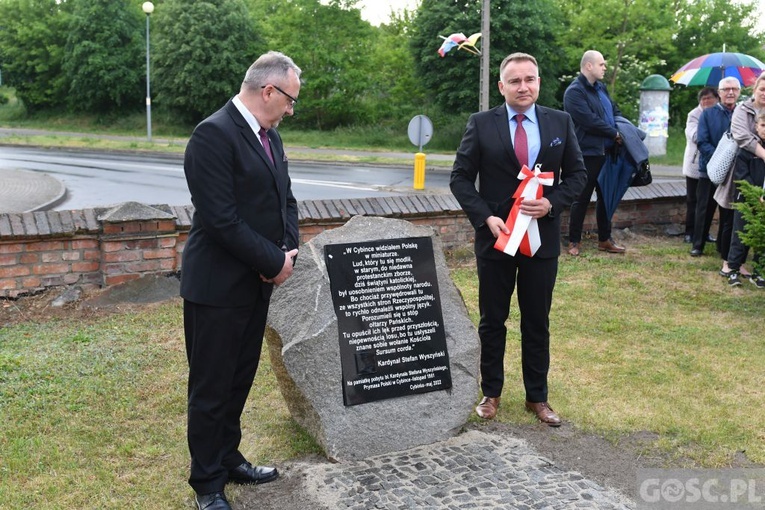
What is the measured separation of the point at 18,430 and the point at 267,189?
6.67 ft

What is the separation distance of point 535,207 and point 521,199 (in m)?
0.10

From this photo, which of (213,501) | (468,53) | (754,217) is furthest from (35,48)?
(213,501)

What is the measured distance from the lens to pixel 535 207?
432 centimetres

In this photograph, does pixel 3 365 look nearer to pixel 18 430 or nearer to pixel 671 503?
pixel 18 430

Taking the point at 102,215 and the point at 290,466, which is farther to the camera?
the point at 102,215

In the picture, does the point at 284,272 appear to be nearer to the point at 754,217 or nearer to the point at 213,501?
the point at 213,501

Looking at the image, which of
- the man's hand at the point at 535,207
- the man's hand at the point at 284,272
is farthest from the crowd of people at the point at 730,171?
the man's hand at the point at 284,272

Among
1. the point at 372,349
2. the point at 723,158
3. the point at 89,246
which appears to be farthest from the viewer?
the point at 723,158

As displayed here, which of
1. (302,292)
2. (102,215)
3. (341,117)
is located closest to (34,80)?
(341,117)

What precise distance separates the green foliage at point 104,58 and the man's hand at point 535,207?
37591mm

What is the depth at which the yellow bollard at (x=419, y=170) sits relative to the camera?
53.1 ft

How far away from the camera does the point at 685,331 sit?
6207mm

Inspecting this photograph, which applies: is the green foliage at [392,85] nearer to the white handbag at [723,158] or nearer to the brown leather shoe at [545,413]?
the white handbag at [723,158]

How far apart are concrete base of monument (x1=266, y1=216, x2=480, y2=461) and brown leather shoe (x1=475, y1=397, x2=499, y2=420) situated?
0.24 m
